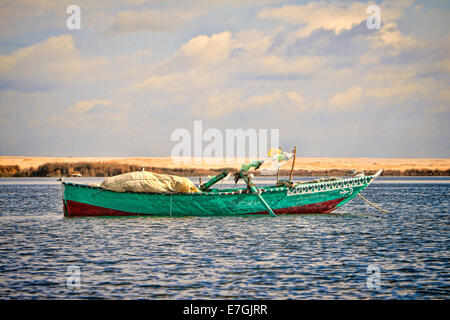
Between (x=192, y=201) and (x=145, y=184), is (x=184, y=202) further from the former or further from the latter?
(x=145, y=184)

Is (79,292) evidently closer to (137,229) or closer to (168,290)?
(168,290)

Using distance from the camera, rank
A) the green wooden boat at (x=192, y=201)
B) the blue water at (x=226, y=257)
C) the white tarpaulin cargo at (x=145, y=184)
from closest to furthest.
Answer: the blue water at (x=226, y=257)
the white tarpaulin cargo at (x=145, y=184)
the green wooden boat at (x=192, y=201)

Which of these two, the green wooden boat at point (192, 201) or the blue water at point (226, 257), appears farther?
the green wooden boat at point (192, 201)

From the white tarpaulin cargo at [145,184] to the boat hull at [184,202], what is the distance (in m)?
0.32

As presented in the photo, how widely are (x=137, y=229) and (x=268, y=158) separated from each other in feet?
28.5

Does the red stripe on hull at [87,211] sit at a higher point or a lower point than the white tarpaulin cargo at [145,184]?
lower

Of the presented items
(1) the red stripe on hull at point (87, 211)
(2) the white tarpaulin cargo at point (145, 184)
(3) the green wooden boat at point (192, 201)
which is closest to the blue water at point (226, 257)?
(1) the red stripe on hull at point (87, 211)

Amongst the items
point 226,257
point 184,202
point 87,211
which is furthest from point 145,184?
point 226,257

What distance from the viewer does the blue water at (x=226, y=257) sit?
14.9 m

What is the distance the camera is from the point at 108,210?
30.5 meters

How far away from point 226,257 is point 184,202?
36.4 ft

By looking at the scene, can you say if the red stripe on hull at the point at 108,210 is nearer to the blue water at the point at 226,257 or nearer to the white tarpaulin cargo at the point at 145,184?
the blue water at the point at 226,257

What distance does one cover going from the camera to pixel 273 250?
21.0m
